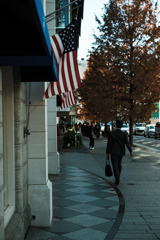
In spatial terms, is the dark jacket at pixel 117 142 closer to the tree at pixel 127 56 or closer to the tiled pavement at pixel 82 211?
the tiled pavement at pixel 82 211

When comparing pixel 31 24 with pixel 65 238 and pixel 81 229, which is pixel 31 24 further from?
pixel 81 229

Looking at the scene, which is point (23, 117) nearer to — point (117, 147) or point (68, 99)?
point (117, 147)

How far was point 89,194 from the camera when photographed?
29.3ft

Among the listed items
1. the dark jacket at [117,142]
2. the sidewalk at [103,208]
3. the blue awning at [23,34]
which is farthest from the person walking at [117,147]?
the blue awning at [23,34]

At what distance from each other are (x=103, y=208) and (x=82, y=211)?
0.51 m

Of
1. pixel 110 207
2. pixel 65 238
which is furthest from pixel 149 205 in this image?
pixel 65 238

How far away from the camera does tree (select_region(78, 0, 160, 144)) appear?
22.7 meters

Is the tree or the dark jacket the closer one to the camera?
the dark jacket

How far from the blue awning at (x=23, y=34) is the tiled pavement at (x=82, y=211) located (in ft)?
9.34

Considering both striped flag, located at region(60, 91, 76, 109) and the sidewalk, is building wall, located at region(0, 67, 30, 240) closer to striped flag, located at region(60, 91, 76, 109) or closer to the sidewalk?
the sidewalk

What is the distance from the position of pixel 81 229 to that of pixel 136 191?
372cm

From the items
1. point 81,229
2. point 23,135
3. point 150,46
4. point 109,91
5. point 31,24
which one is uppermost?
point 150,46

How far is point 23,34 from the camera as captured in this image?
11.8 ft

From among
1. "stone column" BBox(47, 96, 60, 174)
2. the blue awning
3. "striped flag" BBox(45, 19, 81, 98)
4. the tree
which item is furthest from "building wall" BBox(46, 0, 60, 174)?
the tree
